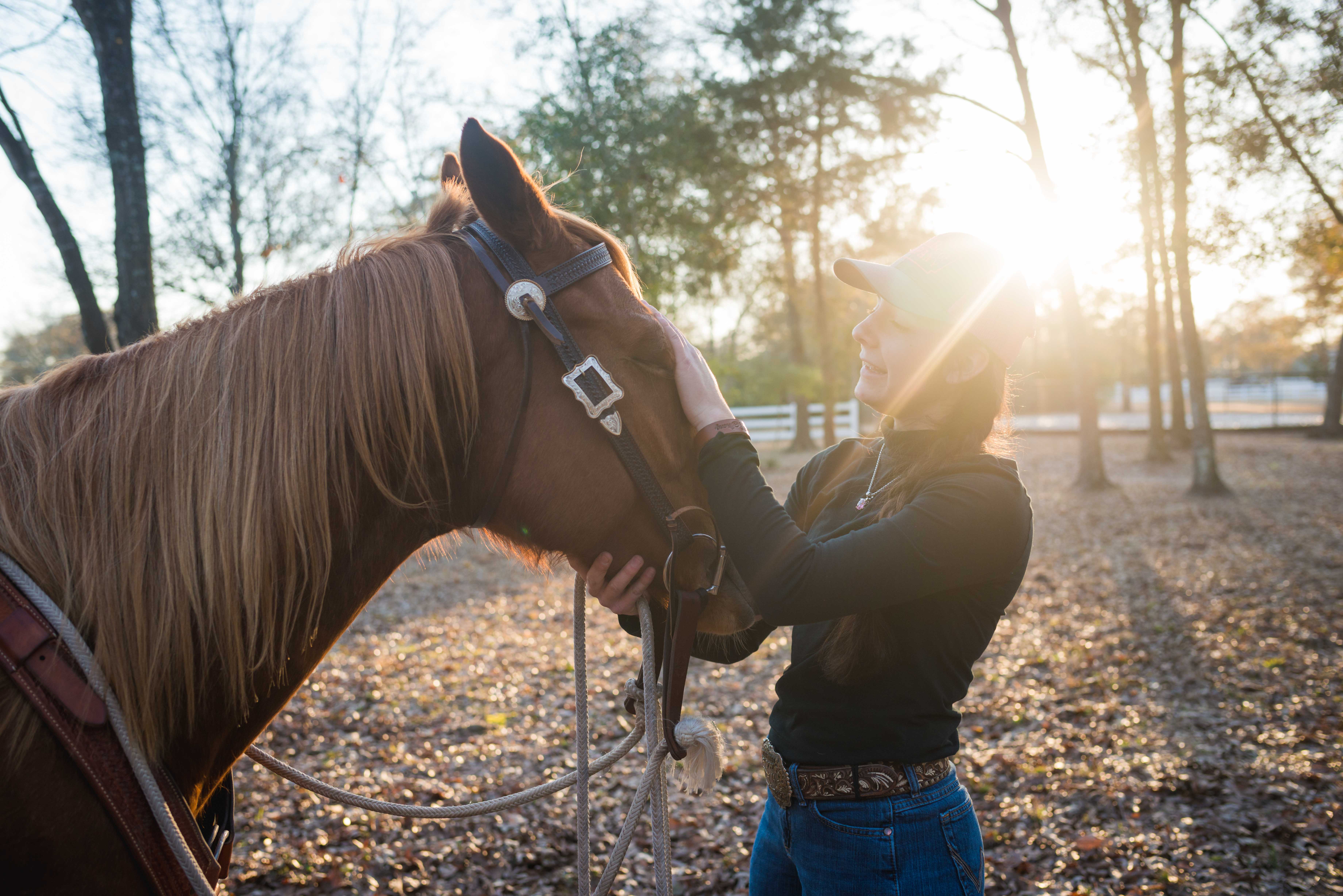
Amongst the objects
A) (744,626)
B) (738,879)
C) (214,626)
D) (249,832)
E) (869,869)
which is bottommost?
(738,879)

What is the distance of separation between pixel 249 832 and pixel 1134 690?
613 centimetres

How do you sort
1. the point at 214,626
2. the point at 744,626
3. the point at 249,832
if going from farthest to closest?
the point at 249,832
the point at 744,626
the point at 214,626

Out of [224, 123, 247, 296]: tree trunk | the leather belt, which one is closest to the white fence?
[224, 123, 247, 296]: tree trunk

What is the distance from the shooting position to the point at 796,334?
23094mm

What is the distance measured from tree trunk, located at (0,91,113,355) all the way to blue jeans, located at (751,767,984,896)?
4.91 metres

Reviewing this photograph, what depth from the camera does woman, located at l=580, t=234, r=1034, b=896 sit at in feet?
4.84

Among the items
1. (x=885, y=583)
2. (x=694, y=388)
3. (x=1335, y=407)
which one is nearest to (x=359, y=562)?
(x=694, y=388)

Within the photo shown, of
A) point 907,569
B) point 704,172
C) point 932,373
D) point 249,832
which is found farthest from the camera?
point 704,172

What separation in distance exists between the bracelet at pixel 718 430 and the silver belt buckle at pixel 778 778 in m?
0.76

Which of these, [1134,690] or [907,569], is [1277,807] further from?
[907,569]

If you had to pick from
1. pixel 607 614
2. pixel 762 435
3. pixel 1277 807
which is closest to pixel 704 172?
pixel 607 614

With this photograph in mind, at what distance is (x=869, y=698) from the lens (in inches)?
65.3

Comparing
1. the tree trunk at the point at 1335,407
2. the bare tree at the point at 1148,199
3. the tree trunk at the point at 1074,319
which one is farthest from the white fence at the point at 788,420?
the tree trunk at the point at 1335,407

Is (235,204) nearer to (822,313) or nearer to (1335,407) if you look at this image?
(822,313)
